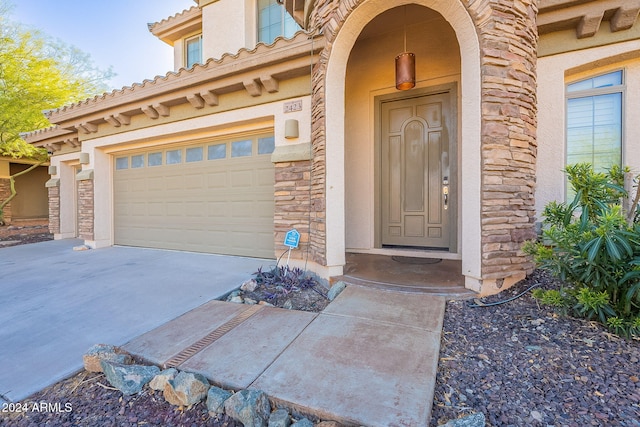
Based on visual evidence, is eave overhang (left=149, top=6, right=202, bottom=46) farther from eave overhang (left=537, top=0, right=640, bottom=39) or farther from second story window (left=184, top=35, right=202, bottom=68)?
eave overhang (left=537, top=0, right=640, bottom=39)

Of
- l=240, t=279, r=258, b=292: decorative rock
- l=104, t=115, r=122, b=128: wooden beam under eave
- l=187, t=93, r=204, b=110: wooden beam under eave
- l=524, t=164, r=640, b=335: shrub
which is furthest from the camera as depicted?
l=104, t=115, r=122, b=128: wooden beam under eave

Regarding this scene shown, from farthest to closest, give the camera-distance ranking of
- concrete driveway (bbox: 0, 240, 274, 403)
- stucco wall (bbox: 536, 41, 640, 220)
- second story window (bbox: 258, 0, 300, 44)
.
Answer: second story window (bbox: 258, 0, 300, 44) → stucco wall (bbox: 536, 41, 640, 220) → concrete driveway (bbox: 0, 240, 274, 403)

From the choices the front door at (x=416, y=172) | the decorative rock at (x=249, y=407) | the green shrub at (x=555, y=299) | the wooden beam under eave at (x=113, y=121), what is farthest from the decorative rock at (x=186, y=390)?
the wooden beam under eave at (x=113, y=121)

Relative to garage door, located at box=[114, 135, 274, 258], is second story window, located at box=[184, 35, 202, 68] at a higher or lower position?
higher

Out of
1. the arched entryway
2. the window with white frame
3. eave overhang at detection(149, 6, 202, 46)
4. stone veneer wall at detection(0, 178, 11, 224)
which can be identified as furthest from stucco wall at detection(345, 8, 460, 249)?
stone veneer wall at detection(0, 178, 11, 224)

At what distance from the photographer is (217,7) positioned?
729 centimetres

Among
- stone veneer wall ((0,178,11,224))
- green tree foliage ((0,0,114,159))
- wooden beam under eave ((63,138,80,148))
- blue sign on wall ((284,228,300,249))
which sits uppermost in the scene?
green tree foliage ((0,0,114,159))

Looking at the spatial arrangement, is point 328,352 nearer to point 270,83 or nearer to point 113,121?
point 270,83

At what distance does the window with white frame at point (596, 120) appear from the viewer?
11.8 ft

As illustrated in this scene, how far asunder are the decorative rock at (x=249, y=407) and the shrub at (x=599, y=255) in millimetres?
2352

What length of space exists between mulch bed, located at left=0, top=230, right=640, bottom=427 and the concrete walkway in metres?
0.18

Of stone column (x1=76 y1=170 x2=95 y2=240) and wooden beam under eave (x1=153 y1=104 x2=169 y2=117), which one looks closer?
wooden beam under eave (x1=153 y1=104 x2=169 y2=117)

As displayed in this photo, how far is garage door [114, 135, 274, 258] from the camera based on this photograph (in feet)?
17.3

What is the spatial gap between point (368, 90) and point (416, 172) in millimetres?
1659
